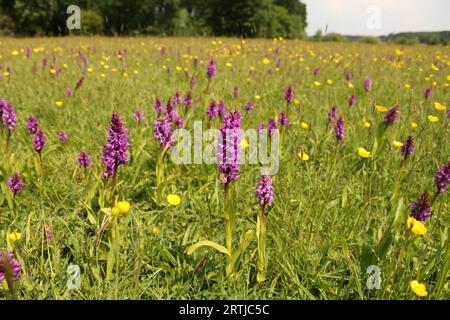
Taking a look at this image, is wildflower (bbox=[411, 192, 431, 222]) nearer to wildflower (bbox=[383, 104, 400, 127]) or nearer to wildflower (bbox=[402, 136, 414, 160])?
wildflower (bbox=[402, 136, 414, 160])

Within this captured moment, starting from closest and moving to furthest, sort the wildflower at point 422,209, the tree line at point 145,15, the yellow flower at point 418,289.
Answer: the yellow flower at point 418,289 < the wildflower at point 422,209 < the tree line at point 145,15

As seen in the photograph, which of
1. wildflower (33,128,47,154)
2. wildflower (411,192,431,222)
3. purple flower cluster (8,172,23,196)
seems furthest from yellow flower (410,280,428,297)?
wildflower (33,128,47,154)

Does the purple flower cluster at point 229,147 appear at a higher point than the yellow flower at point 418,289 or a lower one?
higher

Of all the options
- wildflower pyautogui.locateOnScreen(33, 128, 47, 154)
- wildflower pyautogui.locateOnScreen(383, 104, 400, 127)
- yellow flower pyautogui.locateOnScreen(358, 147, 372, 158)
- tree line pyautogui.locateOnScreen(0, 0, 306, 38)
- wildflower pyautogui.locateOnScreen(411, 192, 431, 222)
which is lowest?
wildflower pyautogui.locateOnScreen(411, 192, 431, 222)

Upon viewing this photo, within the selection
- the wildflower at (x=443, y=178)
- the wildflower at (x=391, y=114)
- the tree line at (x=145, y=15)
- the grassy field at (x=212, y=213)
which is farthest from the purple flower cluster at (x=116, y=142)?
the tree line at (x=145, y=15)

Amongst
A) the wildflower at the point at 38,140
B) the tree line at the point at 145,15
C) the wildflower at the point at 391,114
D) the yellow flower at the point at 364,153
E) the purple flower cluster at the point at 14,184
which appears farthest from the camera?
the tree line at the point at 145,15

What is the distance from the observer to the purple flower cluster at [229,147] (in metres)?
1.58

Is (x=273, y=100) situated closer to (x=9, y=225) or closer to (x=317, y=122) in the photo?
(x=317, y=122)

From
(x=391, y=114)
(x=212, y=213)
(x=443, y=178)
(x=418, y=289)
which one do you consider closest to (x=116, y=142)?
(x=212, y=213)

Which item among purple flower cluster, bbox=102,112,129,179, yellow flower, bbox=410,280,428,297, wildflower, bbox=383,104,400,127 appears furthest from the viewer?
wildflower, bbox=383,104,400,127

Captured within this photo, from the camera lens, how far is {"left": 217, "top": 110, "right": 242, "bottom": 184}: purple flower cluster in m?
1.58

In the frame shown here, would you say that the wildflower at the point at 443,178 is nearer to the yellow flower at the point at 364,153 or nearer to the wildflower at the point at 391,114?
the yellow flower at the point at 364,153

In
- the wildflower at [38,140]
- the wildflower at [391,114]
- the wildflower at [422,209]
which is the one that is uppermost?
the wildflower at [391,114]

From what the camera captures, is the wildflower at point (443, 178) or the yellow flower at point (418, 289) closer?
the yellow flower at point (418, 289)
